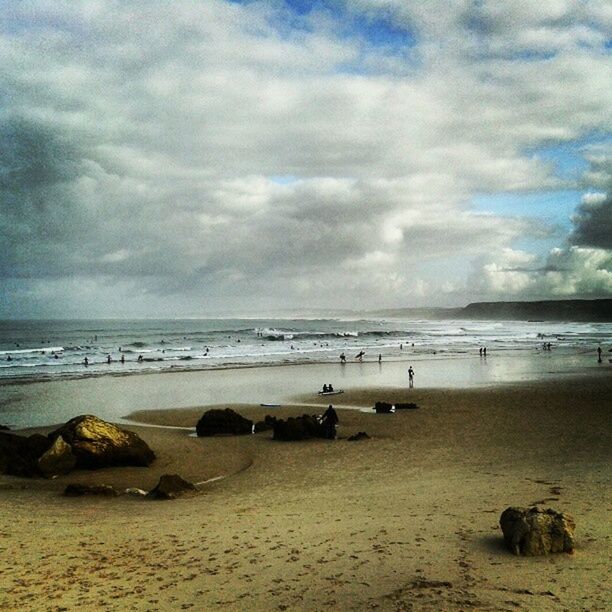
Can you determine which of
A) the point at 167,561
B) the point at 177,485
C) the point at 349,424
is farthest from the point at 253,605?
the point at 349,424

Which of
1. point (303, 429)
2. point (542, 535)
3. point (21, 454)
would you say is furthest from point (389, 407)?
point (542, 535)

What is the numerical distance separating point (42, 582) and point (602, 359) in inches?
2257

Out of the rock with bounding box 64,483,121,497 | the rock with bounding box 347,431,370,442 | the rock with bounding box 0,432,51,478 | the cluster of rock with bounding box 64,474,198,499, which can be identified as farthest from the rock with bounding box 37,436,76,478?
the rock with bounding box 347,431,370,442

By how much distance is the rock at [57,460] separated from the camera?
1592 centimetres

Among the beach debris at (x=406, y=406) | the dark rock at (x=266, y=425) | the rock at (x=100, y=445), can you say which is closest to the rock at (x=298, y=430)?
the dark rock at (x=266, y=425)

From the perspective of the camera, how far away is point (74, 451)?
16594 millimetres

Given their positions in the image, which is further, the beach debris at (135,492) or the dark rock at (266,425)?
the dark rock at (266,425)

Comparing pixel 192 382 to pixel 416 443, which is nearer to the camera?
Answer: pixel 416 443

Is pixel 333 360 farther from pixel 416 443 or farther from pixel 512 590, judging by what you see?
pixel 512 590

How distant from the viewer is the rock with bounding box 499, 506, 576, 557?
324 inches

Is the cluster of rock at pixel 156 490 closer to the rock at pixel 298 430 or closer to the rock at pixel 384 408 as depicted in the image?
the rock at pixel 298 430

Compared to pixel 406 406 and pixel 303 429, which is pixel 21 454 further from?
pixel 406 406

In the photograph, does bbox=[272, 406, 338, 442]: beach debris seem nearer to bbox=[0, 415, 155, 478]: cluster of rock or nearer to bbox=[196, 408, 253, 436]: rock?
bbox=[196, 408, 253, 436]: rock

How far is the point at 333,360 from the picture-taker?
60000 millimetres
